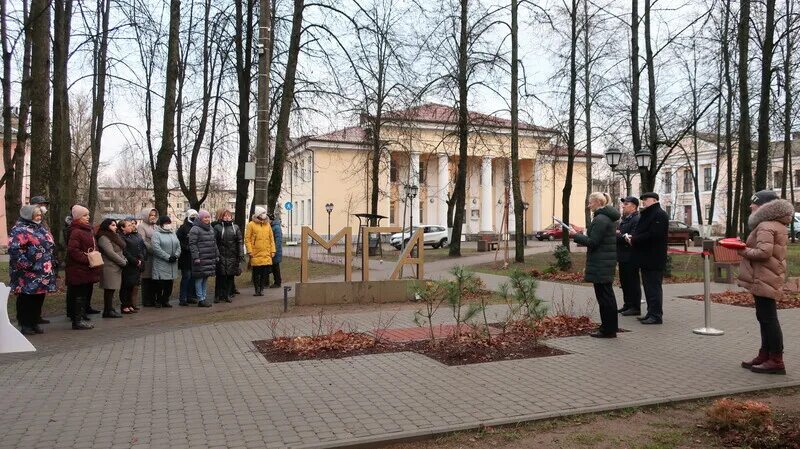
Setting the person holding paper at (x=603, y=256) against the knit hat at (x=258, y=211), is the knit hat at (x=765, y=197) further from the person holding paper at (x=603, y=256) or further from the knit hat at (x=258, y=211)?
the knit hat at (x=258, y=211)

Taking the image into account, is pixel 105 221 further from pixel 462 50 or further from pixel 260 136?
pixel 462 50

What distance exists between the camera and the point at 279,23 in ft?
54.9

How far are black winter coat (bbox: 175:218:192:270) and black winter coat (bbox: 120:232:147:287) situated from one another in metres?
1.03

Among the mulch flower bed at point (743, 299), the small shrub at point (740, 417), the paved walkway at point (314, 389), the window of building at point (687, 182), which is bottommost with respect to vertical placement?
the paved walkway at point (314, 389)

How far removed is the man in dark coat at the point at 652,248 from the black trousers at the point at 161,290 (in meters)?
8.15

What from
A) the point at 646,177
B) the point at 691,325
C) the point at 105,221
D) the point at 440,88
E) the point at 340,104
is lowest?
the point at 691,325

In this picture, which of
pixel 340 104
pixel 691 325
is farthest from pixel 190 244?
pixel 691 325

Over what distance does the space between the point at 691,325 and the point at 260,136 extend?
9.28 meters

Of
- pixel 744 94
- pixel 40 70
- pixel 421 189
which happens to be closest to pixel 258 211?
pixel 40 70

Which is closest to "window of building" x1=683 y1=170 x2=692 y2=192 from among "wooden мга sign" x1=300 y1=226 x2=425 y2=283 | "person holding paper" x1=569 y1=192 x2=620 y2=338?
"wooden мга sign" x1=300 y1=226 x2=425 y2=283

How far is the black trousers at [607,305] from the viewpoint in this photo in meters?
7.66

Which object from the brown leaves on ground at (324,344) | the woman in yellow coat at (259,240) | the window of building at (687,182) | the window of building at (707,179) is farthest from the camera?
the window of building at (707,179)

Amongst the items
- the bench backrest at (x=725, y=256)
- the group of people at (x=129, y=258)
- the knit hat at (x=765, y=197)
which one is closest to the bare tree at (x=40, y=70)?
the group of people at (x=129, y=258)

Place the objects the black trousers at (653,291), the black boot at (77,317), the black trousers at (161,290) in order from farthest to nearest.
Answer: the black trousers at (161,290), the black boot at (77,317), the black trousers at (653,291)
